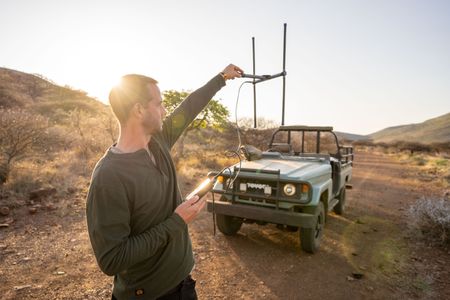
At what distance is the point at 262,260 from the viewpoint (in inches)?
183

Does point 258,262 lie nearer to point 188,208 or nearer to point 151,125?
point 188,208

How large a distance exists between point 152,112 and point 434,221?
5.72 m

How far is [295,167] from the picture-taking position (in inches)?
Answer: 197

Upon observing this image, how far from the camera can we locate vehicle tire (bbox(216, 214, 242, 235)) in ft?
17.5

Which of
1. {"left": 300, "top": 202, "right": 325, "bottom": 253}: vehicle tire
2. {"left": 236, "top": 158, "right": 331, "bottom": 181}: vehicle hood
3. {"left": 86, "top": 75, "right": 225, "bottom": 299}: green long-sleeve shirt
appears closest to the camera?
{"left": 86, "top": 75, "right": 225, "bottom": 299}: green long-sleeve shirt

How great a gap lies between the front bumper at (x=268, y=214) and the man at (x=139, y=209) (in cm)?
244

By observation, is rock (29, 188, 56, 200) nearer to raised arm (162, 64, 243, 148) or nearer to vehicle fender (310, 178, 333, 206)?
vehicle fender (310, 178, 333, 206)

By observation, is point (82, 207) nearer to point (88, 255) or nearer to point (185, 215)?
point (88, 255)

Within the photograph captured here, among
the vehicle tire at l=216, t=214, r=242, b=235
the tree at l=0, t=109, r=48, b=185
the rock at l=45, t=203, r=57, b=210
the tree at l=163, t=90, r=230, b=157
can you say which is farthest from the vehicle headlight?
the tree at l=163, t=90, r=230, b=157

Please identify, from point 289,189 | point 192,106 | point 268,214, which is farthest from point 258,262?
point 192,106

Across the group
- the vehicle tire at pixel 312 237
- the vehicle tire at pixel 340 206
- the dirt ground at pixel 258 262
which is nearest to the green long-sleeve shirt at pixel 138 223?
the dirt ground at pixel 258 262

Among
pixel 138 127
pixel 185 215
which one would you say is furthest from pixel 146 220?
pixel 138 127

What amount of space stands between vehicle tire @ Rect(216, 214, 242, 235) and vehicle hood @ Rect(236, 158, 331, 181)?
1033mm

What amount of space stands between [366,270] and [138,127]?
4161 mm
